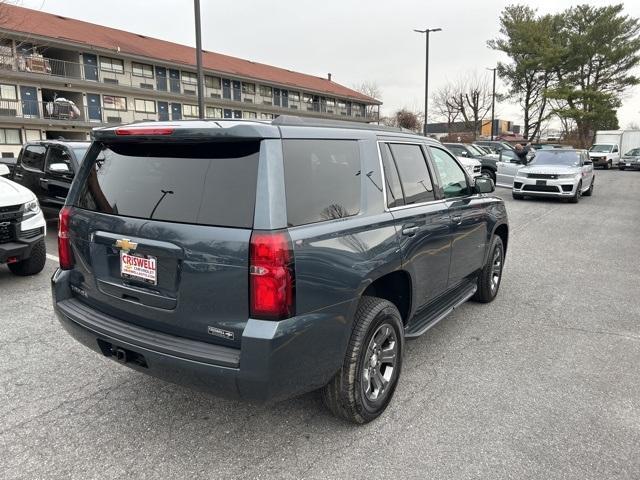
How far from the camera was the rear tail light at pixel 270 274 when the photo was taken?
229 cm

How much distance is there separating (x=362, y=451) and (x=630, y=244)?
26.8 ft

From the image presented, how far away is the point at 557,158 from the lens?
1570 cm

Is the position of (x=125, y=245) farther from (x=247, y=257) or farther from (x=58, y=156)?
(x=58, y=156)

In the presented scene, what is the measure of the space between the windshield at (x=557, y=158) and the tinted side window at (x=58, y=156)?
1357 cm

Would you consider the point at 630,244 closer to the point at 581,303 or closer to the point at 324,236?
the point at 581,303

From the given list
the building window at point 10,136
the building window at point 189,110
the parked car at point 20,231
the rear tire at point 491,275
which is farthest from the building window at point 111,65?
the rear tire at point 491,275

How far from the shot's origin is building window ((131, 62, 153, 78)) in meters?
36.8

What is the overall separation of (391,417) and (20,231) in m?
4.91

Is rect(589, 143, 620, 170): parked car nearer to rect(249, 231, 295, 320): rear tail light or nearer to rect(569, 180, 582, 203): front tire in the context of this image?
rect(569, 180, 582, 203): front tire

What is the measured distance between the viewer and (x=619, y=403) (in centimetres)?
327

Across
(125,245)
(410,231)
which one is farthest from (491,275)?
(125,245)

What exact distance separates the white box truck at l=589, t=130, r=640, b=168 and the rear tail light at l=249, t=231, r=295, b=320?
36.3 meters

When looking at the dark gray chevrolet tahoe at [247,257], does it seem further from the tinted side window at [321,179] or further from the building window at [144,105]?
the building window at [144,105]


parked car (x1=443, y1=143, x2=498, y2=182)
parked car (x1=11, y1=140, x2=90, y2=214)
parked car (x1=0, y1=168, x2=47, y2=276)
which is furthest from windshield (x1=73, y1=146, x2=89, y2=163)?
parked car (x1=443, y1=143, x2=498, y2=182)
